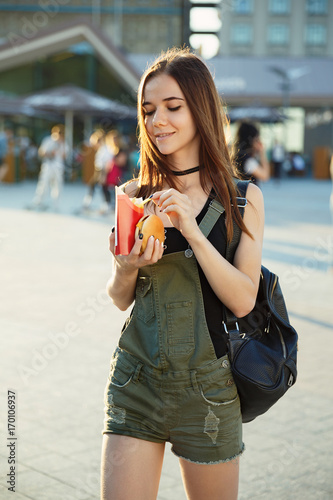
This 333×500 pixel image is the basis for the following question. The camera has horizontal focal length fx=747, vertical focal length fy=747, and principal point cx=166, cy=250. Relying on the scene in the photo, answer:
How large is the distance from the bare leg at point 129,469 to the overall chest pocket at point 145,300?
1.17 ft

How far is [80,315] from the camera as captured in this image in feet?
22.2

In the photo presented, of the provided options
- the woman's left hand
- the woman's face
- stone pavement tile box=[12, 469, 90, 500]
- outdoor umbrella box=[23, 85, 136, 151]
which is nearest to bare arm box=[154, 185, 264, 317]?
the woman's left hand

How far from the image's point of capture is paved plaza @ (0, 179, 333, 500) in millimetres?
3639

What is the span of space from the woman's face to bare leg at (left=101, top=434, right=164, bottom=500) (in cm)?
89

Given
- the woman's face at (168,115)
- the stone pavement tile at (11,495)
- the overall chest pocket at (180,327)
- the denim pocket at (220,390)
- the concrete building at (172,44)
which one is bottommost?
the stone pavement tile at (11,495)

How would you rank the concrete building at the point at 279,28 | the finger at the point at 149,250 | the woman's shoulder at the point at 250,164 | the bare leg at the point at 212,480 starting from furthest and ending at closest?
the concrete building at the point at 279,28
the woman's shoulder at the point at 250,164
the bare leg at the point at 212,480
the finger at the point at 149,250

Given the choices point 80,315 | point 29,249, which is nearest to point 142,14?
point 29,249

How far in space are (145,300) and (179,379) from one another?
258mm

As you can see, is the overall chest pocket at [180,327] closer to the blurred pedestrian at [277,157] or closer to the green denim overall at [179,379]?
the green denim overall at [179,379]

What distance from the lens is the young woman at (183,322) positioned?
215cm

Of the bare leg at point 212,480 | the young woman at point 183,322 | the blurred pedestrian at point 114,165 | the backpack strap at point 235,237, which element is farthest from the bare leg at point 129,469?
the blurred pedestrian at point 114,165

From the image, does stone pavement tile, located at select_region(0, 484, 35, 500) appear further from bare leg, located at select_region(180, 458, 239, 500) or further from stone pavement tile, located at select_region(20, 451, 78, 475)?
bare leg, located at select_region(180, 458, 239, 500)

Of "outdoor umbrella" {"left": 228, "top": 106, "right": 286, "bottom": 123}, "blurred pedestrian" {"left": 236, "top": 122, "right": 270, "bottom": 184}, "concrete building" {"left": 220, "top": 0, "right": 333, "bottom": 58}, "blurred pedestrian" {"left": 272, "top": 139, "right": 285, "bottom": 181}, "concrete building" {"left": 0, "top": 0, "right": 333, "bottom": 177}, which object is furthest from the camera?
"concrete building" {"left": 220, "top": 0, "right": 333, "bottom": 58}

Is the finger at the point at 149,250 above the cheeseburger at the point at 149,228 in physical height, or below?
below
